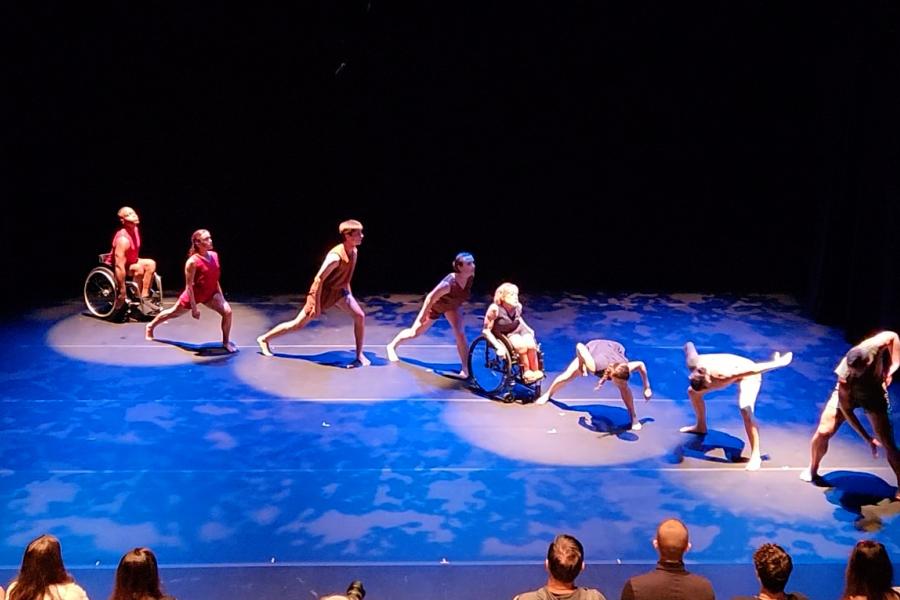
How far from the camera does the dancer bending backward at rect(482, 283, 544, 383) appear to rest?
7195 millimetres

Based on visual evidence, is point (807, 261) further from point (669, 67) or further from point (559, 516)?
point (559, 516)

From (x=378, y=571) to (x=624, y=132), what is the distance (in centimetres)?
815

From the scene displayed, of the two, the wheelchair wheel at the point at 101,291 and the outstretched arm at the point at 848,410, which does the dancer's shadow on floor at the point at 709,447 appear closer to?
the outstretched arm at the point at 848,410

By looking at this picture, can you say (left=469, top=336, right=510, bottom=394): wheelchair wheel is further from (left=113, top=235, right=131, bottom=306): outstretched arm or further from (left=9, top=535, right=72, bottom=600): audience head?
(left=9, top=535, right=72, bottom=600): audience head

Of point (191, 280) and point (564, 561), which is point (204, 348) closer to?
point (191, 280)

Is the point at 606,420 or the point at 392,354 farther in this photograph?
the point at 392,354

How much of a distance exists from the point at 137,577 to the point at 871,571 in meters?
2.58

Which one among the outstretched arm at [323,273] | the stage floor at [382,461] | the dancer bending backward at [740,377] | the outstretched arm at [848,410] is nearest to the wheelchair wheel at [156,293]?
the stage floor at [382,461]

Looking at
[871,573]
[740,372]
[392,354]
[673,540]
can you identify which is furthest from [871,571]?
[392,354]

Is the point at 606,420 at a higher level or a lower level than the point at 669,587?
lower

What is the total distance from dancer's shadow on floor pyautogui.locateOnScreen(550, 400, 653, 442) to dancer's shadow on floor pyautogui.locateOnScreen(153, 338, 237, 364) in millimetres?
3060

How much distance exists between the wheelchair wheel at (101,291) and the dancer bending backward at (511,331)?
432cm

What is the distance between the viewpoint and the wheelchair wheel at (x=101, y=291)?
9.63 m

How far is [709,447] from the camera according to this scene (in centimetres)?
659
